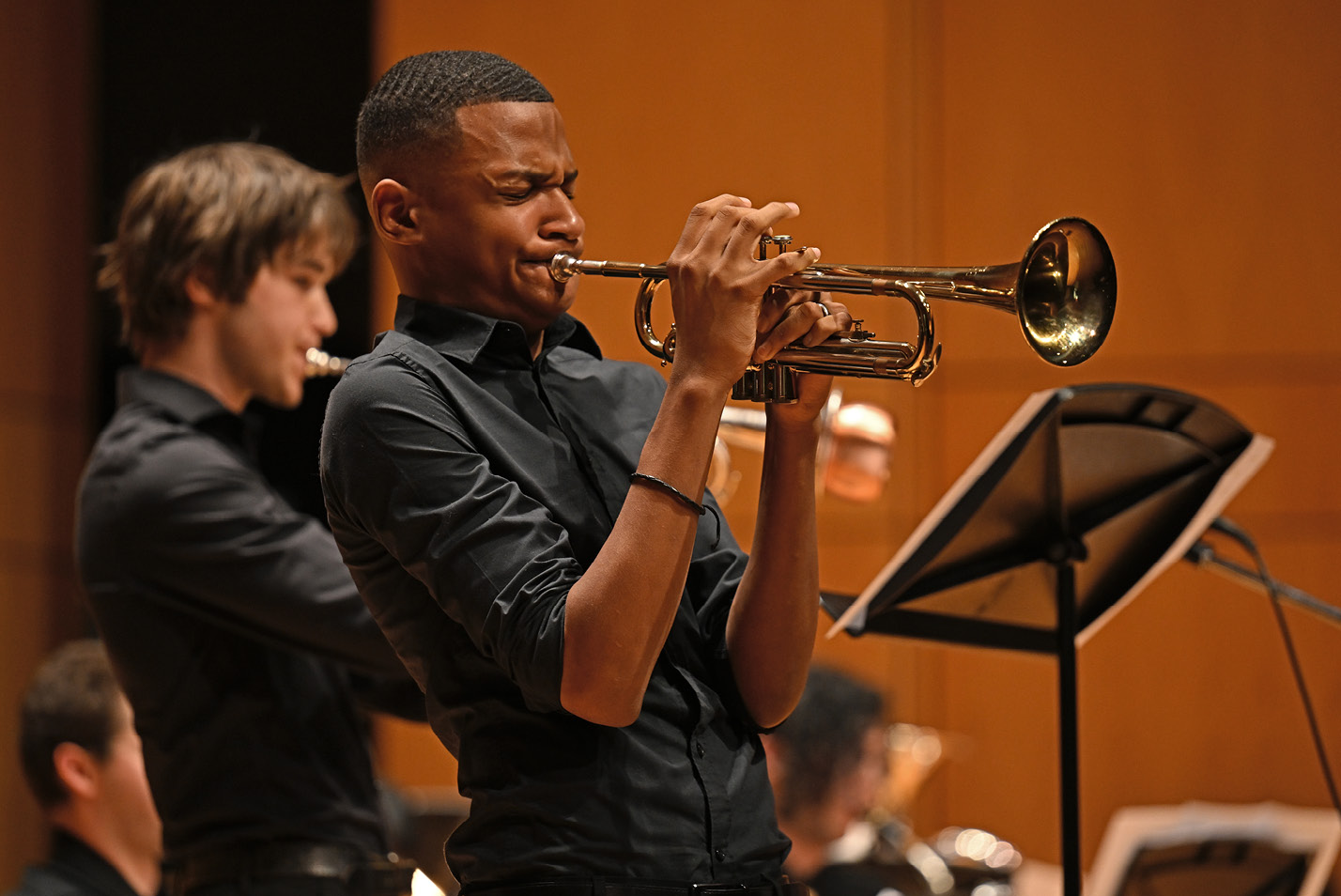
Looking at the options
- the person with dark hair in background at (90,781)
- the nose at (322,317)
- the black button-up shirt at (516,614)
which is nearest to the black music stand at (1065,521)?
the black button-up shirt at (516,614)

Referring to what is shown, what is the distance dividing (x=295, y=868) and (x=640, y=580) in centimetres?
113

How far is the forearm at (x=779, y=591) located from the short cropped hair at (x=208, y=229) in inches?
50.1

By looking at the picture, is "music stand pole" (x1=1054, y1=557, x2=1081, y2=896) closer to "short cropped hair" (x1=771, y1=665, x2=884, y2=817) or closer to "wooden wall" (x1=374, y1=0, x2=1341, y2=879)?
"short cropped hair" (x1=771, y1=665, x2=884, y2=817)

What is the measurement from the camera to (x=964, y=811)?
4891 millimetres

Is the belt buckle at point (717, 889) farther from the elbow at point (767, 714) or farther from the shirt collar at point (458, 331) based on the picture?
the shirt collar at point (458, 331)

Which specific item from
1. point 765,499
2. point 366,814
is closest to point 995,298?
point 765,499

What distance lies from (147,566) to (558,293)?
41.8 inches

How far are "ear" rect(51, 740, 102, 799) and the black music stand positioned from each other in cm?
170

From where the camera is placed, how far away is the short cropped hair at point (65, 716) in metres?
2.92

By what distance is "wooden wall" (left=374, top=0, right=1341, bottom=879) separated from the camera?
4734 mm

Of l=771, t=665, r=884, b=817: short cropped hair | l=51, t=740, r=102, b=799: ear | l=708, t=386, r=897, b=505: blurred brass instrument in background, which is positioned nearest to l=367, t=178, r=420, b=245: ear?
l=708, t=386, r=897, b=505: blurred brass instrument in background

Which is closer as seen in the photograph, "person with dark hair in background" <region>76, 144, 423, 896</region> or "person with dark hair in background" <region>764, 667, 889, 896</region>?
"person with dark hair in background" <region>76, 144, 423, 896</region>

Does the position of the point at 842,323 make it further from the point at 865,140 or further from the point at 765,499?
the point at 865,140

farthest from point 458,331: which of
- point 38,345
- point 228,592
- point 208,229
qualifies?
point 38,345
